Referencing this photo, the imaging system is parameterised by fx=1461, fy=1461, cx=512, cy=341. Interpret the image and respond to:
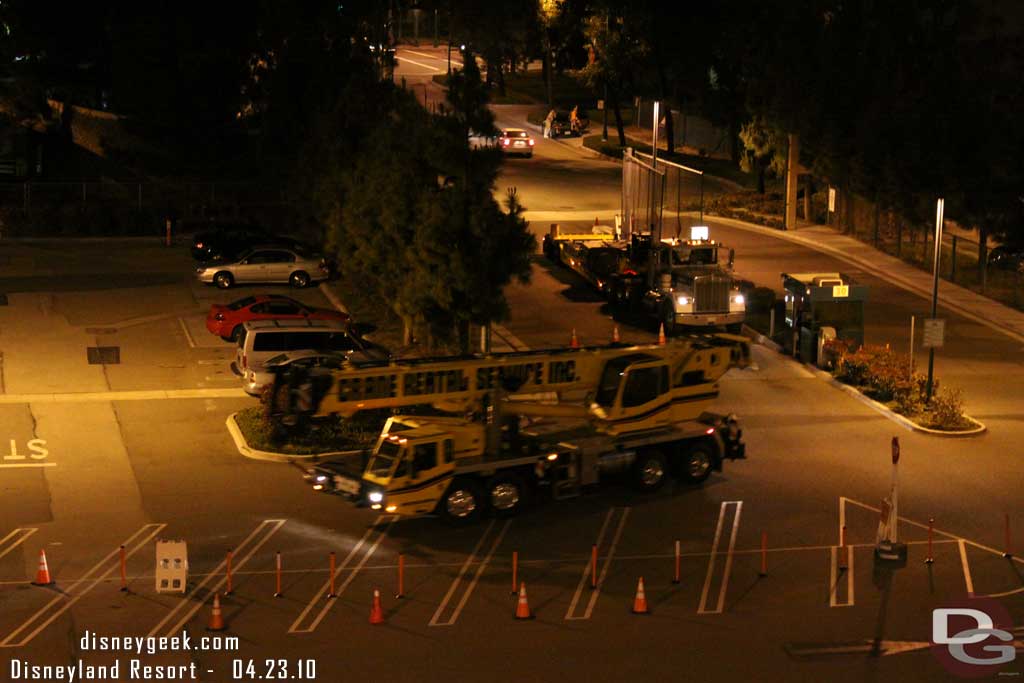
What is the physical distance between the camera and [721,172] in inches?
3093

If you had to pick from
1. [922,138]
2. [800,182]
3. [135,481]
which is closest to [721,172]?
[800,182]

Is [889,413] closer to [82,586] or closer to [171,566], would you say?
[171,566]

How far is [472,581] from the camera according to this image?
24016 mm

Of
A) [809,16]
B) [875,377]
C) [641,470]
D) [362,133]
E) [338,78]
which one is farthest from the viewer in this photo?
[809,16]

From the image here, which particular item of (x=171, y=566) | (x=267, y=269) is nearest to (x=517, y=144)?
(x=267, y=269)

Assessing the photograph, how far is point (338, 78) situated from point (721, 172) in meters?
30.2

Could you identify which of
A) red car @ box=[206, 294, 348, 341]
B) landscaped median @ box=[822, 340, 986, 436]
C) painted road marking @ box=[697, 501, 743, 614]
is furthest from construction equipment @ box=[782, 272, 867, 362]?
painted road marking @ box=[697, 501, 743, 614]

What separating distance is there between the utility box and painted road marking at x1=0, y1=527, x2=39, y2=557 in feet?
12.1

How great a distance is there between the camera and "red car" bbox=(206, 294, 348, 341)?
136 feet

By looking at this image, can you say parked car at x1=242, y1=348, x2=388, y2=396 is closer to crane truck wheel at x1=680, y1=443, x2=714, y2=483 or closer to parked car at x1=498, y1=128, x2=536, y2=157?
crane truck wheel at x1=680, y1=443, x2=714, y2=483

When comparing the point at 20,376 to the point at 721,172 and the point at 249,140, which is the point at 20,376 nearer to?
the point at 249,140

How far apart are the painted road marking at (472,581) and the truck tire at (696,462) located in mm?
4138

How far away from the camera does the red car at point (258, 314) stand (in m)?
41.5

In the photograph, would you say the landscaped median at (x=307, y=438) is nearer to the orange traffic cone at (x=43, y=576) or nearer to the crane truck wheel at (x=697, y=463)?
the crane truck wheel at (x=697, y=463)
